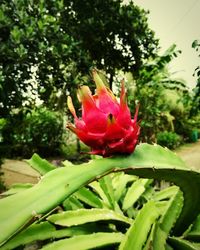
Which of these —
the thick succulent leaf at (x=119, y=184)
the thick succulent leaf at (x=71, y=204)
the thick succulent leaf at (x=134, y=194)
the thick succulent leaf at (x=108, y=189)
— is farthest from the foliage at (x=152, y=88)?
the thick succulent leaf at (x=71, y=204)

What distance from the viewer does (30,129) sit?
1088cm

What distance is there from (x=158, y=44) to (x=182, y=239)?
9697 millimetres

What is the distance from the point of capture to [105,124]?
90 cm

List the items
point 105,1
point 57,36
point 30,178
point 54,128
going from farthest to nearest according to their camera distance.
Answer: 1. point 54,128
2. point 105,1
3. point 30,178
4. point 57,36

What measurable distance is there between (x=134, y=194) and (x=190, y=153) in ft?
34.0

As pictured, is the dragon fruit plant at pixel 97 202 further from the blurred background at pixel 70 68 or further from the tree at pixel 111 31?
the tree at pixel 111 31

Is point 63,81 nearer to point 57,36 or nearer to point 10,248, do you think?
point 57,36

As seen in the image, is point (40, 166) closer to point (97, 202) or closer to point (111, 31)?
point (97, 202)

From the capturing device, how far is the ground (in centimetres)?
743

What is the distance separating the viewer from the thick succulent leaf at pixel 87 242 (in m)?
1.46

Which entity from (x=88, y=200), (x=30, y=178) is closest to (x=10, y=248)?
(x=88, y=200)

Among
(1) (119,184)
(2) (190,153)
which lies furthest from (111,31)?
(1) (119,184)

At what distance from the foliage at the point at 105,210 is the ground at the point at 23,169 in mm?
4268

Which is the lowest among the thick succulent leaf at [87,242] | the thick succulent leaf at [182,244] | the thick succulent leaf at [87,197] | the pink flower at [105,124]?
the thick succulent leaf at [182,244]
